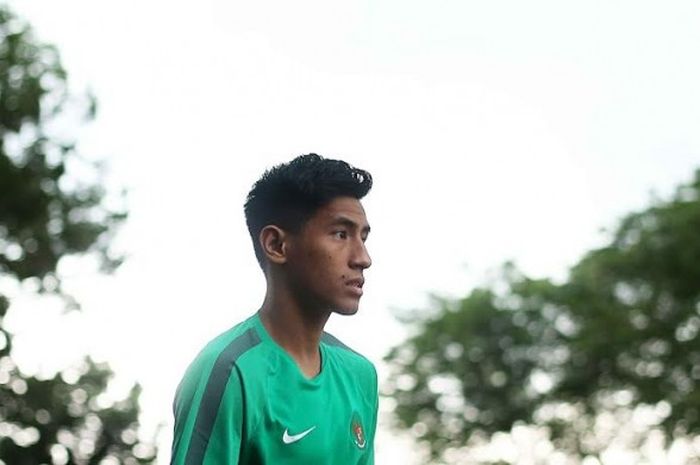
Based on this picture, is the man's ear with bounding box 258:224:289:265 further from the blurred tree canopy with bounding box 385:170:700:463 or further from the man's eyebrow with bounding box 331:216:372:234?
the blurred tree canopy with bounding box 385:170:700:463

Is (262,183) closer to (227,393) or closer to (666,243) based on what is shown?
(227,393)

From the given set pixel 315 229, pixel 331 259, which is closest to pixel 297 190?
pixel 315 229

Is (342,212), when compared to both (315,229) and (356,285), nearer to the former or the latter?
(315,229)

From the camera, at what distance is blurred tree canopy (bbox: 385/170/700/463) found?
46.1 metres

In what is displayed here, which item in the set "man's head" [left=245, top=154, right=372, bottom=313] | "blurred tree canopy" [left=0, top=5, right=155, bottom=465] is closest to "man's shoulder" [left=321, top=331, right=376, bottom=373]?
"man's head" [left=245, top=154, right=372, bottom=313]

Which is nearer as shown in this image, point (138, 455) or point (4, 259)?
point (4, 259)

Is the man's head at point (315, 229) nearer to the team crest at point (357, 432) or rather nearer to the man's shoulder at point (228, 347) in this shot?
the man's shoulder at point (228, 347)

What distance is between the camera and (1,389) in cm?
4278

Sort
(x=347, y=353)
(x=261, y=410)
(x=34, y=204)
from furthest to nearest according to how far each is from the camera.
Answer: (x=34, y=204) → (x=347, y=353) → (x=261, y=410)

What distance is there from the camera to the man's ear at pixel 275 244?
4973 millimetres

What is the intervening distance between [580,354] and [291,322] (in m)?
48.5

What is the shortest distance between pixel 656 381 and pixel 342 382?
4477cm

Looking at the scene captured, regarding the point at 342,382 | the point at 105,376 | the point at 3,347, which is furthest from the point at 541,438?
the point at 342,382

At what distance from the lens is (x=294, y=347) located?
16.4 feet
